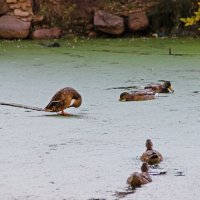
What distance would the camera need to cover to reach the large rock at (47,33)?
1058cm

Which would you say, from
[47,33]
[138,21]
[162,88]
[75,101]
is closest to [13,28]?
[47,33]

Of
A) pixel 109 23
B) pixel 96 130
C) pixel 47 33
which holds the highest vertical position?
pixel 96 130

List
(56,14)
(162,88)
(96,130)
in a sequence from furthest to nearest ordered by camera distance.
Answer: (56,14), (162,88), (96,130)

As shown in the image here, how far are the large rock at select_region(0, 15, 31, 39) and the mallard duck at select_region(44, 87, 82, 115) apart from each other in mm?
5776

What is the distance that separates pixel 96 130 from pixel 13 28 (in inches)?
253

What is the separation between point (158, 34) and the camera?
35.5ft

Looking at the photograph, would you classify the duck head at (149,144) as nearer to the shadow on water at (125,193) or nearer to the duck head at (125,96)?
the shadow on water at (125,193)

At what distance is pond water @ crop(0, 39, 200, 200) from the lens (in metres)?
3.15

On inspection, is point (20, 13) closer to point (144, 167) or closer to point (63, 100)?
point (63, 100)

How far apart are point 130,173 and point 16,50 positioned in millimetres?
5743

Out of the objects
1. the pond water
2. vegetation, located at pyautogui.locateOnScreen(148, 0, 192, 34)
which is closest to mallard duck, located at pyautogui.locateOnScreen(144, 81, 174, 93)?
the pond water

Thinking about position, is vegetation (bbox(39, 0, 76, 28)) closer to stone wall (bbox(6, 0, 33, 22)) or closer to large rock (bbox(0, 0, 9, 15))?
stone wall (bbox(6, 0, 33, 22))

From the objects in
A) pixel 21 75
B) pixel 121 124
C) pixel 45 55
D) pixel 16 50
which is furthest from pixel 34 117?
pixel 16 50

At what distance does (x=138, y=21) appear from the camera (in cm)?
1080
